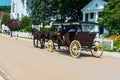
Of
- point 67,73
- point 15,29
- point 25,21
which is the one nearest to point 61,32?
point 67,73

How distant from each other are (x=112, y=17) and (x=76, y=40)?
1617 cm

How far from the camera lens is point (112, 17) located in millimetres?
36375

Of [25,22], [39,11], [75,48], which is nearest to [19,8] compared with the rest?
[25,22]

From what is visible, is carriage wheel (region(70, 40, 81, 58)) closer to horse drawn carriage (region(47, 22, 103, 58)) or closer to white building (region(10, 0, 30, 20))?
horse drawn carriage (region(47, 22, 103, 58))

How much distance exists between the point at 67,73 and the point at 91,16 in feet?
139

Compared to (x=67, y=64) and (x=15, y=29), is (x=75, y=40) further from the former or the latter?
(x=15, y=29)

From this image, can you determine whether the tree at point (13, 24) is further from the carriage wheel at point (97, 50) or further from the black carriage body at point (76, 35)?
the carriage wheel at point (97, 50)

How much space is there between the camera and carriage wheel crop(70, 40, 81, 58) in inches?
799

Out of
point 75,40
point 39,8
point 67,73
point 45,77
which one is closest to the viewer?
point 45,77

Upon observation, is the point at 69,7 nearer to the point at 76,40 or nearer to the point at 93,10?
the point at 93,10

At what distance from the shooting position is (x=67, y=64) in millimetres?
17203

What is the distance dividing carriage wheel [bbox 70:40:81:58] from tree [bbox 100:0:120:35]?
1594cm

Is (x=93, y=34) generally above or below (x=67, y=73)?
above

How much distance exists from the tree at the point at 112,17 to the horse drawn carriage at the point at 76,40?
1334 cm
